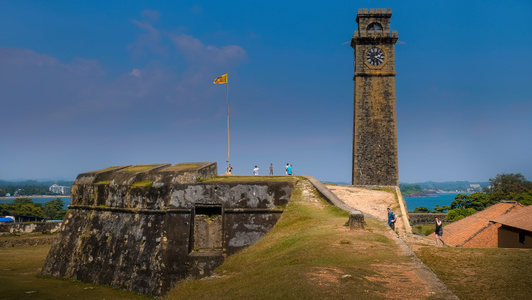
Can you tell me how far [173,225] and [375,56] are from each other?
68.8 feet

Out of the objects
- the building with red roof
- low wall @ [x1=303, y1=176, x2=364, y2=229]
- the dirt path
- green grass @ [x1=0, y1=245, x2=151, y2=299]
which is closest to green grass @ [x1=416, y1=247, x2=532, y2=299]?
the dirt path

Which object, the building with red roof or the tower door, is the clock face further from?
the tower door

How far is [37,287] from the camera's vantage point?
14617 mm

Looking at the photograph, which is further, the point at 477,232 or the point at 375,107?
the point at 375,107

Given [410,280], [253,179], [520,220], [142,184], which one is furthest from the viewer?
[520,220]

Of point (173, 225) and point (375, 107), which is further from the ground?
point (375, 107)

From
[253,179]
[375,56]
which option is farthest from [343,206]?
[375,56]

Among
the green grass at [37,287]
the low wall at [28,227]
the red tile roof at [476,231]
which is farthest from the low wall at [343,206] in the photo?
the low wall at [28,227]

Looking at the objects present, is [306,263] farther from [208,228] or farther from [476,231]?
[476,231]

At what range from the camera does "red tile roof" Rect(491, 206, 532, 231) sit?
18594 millimetres

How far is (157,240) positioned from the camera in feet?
47.2

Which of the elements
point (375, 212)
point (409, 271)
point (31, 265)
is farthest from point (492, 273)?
point (31, 265)

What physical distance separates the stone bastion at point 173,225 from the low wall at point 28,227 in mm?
17744

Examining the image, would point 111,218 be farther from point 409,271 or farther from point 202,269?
point 409,271
